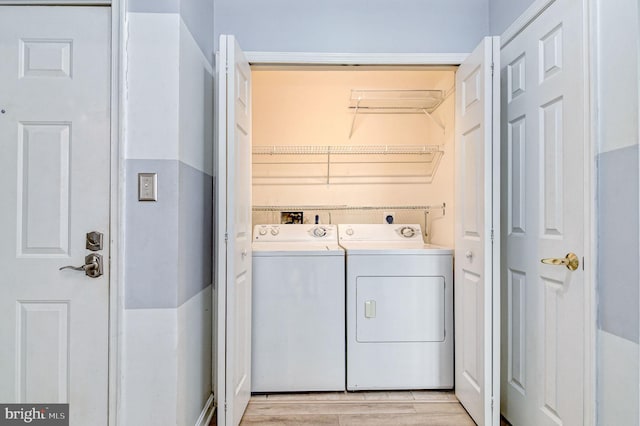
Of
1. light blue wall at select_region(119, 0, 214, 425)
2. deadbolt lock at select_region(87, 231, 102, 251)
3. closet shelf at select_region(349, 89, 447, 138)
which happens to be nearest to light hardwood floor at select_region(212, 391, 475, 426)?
light blue wall at select_region(119, 0, 214, 425)

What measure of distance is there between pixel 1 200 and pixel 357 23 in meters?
1.95

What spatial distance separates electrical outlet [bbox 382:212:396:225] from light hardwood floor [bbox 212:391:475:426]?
4.32 feet

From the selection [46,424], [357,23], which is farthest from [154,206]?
[357,23]

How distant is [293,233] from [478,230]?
57.1 inches

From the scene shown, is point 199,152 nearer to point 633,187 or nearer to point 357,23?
point 357,23

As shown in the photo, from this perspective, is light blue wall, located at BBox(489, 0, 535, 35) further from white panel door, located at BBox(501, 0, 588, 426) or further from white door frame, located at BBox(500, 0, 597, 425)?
white door frame, located at BBox(500, 0, 597, 425)

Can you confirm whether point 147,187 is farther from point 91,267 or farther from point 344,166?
point 344,166

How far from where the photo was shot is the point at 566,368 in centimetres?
150

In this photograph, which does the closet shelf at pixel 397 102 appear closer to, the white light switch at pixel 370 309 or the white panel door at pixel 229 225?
the white panel door at pixel 229 225

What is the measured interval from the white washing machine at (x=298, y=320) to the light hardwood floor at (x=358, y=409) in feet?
0.24

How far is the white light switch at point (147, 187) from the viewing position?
148 cm

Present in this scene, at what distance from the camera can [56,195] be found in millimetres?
1499

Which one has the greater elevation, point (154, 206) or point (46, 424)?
point (154, 206)

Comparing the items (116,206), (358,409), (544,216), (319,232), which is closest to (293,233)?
(319,232)
